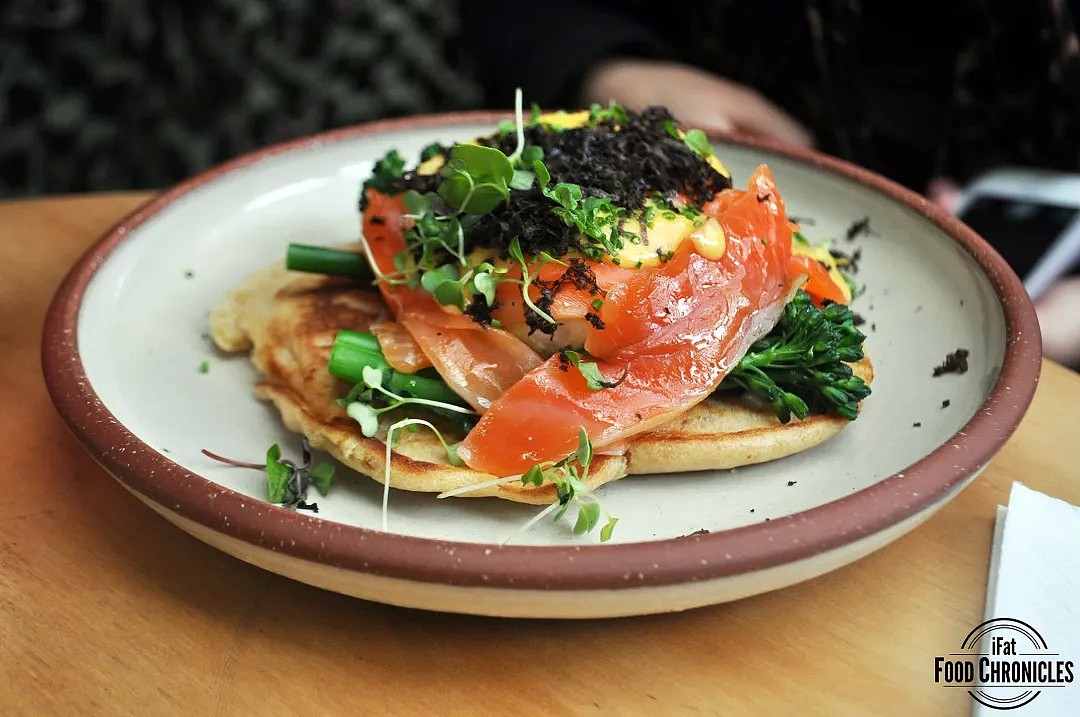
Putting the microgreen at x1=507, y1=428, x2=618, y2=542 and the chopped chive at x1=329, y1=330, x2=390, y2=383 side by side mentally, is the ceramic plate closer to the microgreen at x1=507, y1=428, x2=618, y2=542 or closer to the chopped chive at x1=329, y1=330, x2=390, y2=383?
the microgreen at x1=507, y1=428, x2=618, y2=542

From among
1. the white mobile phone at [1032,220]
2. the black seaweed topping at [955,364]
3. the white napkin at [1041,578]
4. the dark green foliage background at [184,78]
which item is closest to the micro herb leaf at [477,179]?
the black seaweed topping at [955,364]

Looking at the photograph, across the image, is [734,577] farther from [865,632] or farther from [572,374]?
[572,374]

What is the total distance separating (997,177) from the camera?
3227mm

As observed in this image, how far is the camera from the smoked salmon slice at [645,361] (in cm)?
162

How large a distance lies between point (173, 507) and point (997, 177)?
3.01m

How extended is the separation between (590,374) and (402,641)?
0.56 metres

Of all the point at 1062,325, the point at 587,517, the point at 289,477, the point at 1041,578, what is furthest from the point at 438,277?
the point at 1062,325

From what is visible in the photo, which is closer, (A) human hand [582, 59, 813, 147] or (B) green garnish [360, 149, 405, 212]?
(B) green garnish [360, 149, 405, 212]

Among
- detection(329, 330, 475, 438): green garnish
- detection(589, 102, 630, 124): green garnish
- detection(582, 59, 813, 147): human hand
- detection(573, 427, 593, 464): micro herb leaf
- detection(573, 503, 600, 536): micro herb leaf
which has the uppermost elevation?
detection(582, 59, 813, 147): human hand

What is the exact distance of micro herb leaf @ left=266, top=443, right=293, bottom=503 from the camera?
5.17 feet

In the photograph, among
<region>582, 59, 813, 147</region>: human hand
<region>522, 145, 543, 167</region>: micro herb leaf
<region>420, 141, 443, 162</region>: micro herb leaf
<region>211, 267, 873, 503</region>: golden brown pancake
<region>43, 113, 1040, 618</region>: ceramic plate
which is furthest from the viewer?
<region>582, 59, 813, 147</region>: human hand

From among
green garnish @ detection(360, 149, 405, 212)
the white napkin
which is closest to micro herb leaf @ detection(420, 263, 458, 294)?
green garnish @ detection(360, 149, 405, 212)

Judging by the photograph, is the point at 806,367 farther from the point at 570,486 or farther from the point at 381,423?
the point at 381,423

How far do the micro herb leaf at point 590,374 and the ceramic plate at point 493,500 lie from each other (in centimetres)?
19
